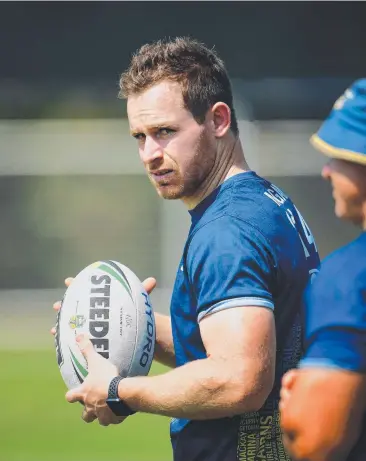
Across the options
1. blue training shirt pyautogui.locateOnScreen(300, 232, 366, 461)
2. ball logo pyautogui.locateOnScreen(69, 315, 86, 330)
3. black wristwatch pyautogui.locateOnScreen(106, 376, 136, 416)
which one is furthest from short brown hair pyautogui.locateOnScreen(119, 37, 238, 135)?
blue training shirt pyautogui.locateOnScreen(300, 232, 366, 461)

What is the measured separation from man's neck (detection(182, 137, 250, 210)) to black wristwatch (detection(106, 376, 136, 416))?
2.01 feet

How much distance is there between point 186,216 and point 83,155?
4.73 feet

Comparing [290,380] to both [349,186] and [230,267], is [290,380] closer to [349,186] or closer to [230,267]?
[349,186]

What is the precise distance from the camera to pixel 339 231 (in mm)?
11797

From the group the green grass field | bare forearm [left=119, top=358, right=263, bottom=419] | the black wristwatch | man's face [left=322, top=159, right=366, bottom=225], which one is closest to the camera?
man's face [left=322, top=159, right=366, bottom=225]

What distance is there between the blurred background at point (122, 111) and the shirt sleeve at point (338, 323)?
9.77 m

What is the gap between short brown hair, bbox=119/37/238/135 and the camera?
307cm

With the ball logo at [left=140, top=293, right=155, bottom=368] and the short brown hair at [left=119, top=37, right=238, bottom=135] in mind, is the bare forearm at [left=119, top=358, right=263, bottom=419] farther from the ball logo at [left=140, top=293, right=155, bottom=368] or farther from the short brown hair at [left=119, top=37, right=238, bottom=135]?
the short brown hair at [left=119, top=37, right=238, bottom=135]

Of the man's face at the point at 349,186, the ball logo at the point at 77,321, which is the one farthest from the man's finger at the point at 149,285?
the man's face at the point at 349,186

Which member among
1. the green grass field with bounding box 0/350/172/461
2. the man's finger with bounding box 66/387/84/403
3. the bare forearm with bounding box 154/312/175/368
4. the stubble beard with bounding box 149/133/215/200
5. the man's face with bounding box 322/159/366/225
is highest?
the man's face with bounding box 322/159/366/225

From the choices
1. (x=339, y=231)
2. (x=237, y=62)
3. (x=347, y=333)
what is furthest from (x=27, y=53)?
(x=347, y=333)

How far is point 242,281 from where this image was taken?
2.63m

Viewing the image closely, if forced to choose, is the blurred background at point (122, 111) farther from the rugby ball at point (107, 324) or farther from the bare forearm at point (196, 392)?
the bare forearm at point (196, 392)

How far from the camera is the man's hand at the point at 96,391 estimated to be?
2.89 meters
